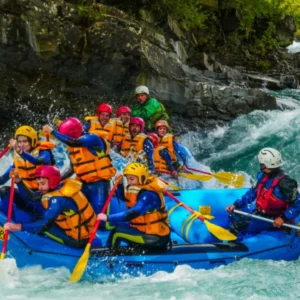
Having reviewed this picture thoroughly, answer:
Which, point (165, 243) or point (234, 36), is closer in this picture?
point (165, 243)

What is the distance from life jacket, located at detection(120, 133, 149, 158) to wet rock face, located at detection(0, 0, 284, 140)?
6.03 ft

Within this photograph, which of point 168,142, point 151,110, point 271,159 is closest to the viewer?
point 271,159

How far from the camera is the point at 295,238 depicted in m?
5.49

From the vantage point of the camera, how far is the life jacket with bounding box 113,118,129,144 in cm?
816

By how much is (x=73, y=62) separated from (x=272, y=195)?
5102mm

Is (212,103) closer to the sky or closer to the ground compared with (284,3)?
closer to the ground

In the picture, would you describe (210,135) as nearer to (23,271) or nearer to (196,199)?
(196,199)

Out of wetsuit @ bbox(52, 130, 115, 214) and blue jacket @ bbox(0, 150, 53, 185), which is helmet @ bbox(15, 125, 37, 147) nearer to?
blue jacket @ bbox(0, 150, 53, 185)

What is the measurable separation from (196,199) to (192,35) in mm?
9167

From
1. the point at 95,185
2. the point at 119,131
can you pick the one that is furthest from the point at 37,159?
the point at 119,131

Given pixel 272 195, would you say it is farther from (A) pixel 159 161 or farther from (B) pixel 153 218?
(A) pixel 159 161

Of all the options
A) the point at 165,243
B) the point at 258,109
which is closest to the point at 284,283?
the point at 165,243

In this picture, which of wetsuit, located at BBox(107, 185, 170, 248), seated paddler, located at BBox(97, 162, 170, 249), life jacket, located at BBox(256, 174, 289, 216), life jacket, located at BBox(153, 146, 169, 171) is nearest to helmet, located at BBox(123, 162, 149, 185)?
seated paddler, located at BBox(97, 162, 170, 249)

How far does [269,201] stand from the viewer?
212 inches
